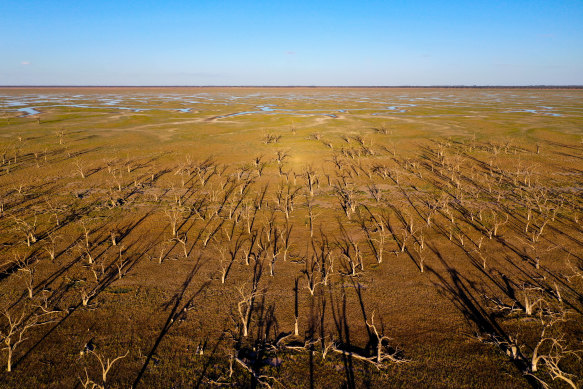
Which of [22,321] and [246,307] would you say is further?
[246,307]

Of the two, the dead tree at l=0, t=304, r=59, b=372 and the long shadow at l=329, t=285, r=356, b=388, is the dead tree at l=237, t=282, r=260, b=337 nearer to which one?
the long shadow at l=329, t=285, r=356, b=388

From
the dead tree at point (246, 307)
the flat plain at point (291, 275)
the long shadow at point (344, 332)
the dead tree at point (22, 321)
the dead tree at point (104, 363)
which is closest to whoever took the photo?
the dead tree at point (104, 363)

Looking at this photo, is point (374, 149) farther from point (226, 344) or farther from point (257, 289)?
point (226, 344)

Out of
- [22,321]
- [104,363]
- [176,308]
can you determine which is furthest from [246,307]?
[22,321]

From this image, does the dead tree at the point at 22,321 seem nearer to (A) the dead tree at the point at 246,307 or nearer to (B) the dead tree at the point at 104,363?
(B) the dead tree at the point at 104,363

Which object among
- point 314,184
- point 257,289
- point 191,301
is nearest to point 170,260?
point 191,301

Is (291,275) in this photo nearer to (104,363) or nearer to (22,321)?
(104,363)

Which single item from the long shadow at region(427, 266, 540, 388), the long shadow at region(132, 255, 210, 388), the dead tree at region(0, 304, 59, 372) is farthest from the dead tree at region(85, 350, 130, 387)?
the long shadow at region(427, 266, 540, 388)

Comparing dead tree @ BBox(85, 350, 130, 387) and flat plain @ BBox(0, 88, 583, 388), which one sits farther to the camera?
flat plain @ BBox(0, 88, 583, 388)

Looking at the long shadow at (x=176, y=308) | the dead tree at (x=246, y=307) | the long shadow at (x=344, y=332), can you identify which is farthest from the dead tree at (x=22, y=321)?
the long shadow at (x=344, y=332)
